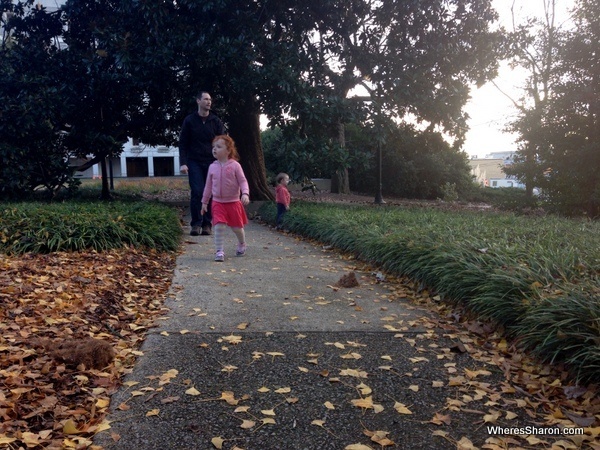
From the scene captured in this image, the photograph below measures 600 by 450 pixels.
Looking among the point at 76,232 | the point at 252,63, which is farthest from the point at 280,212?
the point at 76,232

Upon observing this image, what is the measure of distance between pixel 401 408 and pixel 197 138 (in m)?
5.75

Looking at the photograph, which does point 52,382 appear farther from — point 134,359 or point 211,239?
→ point 211,239

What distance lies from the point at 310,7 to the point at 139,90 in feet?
14.9

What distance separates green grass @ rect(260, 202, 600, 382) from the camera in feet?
10.1

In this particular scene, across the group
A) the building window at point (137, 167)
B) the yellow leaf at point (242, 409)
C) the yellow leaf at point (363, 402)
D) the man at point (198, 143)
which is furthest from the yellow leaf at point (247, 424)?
the building window at point (137, 167)

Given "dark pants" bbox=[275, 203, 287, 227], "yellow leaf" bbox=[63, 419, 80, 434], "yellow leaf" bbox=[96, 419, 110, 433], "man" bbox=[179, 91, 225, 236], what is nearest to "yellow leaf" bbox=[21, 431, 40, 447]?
"yellow leaf" bbox=[63, 419, 80, 434]

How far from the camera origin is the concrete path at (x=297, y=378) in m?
2.42

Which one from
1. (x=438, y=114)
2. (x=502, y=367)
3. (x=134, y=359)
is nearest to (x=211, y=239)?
(x=134, y=359)

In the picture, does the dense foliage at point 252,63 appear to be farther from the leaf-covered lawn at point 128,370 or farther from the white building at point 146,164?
the white building at point 146,164

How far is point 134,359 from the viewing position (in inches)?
129

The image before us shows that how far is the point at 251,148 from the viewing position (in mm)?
14203

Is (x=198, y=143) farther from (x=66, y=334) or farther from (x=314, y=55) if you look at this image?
(x=314, y=55)

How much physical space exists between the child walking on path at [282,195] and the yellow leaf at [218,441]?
26.8ft

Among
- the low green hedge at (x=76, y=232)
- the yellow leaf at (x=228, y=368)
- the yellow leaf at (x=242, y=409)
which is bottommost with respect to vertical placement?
the yellow leaf at (x=242, y=409)
